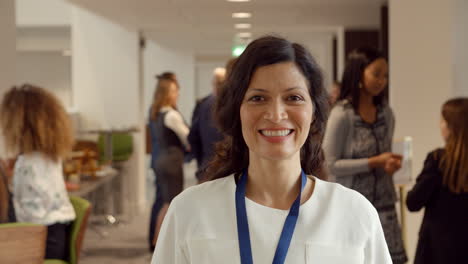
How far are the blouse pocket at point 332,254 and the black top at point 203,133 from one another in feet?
11.6

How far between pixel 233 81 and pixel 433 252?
227 cm

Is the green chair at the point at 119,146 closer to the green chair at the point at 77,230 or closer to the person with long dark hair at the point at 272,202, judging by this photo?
the green chair at the point at 77,230

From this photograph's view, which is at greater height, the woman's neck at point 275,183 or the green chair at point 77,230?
the woman's neck at point 275,183

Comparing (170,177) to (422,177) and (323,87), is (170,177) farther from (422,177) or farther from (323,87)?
(323,87)

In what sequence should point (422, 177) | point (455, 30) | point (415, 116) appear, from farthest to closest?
1. point (415, 116)
2. point (455, 30)
3. point (422, 177)

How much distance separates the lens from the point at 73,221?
4.14m

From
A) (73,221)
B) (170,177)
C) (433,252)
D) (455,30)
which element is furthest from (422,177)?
(170,177)

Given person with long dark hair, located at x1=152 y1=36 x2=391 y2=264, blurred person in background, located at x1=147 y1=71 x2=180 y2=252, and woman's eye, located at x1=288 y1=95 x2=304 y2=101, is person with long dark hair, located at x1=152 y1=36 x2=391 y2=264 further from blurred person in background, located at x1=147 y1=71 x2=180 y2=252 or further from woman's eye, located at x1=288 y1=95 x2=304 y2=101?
blurred person in background, located at x1=147 y1=71 x2=180 y2=252

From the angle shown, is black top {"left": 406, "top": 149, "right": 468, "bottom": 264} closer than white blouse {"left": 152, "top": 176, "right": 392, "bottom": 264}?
No

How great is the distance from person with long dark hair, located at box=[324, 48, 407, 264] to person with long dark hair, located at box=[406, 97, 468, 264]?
0.60ft

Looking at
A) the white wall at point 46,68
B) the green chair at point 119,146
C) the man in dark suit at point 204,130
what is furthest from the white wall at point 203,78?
the man in dark suit at point 204,130

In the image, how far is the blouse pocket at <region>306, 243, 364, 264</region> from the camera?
1563 mm

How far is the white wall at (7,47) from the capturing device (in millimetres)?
5516

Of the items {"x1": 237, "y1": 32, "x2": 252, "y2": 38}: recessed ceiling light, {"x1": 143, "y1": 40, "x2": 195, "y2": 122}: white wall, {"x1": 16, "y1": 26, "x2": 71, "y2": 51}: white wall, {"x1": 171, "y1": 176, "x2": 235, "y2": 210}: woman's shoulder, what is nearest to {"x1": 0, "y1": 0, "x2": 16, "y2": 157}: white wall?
{"x1": 171, "y1": 176, "x2": 235, "y2": 210}: woman's shoulder
